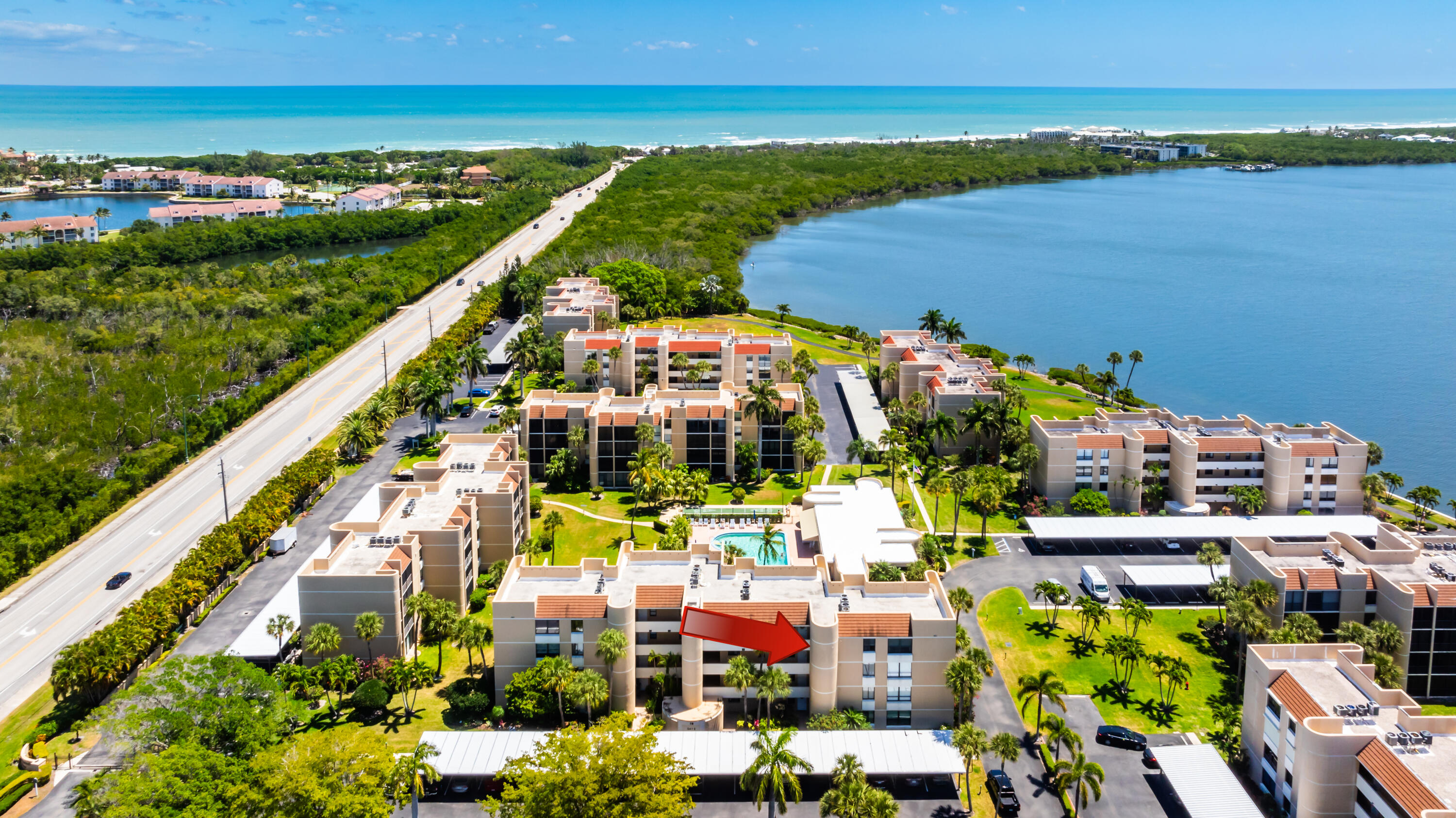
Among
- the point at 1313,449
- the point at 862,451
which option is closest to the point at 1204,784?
the point at 1313,449

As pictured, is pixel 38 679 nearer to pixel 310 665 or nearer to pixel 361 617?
pixel 310 665

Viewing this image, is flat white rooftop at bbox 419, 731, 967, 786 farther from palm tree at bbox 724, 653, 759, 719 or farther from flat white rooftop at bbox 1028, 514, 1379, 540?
flat white rooftop at bbox 1028, 514, 1379, 540

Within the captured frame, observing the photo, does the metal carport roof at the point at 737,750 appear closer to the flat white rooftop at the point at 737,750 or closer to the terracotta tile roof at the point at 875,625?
the flat white rooftop at the point at 737,750

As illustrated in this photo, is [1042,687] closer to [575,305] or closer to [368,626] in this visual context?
[368,626]

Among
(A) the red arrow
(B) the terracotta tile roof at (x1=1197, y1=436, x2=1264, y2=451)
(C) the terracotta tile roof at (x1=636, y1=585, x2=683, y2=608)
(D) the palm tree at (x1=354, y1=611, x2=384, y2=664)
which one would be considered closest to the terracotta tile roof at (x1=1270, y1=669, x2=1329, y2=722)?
(A) the red arrow

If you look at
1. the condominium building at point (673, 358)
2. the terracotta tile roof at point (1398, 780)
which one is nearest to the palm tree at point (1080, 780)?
the terracotta tile roof at point (1398, 780)

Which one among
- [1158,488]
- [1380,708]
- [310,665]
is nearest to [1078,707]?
[1380,708]
